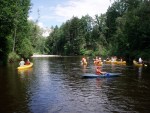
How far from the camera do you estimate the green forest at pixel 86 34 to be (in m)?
51.5

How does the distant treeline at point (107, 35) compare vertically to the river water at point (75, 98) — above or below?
above

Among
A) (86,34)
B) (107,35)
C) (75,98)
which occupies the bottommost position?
(75,98)

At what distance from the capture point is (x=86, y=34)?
137875mm

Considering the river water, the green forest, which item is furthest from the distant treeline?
the river water

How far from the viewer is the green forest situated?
51.5 m

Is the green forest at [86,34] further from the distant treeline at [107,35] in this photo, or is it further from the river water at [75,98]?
the river water at [75,98]

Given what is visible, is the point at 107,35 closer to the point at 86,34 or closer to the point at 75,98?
the point at 86,34

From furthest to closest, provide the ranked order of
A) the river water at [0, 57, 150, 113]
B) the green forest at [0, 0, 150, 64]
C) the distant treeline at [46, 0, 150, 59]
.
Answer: the distant treeline at [46, 0, 150, 59]
the green forest at [0, 0, 150, 64]
the river water at [0, 57, 150, 113]

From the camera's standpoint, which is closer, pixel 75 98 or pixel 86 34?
pixel 75 98

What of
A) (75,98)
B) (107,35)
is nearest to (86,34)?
(107,35)

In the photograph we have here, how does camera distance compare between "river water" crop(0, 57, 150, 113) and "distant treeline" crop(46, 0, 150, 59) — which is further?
"distant treeline" crop(46, 0, 150, 59)

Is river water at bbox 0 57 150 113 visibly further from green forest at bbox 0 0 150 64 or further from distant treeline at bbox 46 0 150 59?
distant treeline at bbox 46 0 150 59

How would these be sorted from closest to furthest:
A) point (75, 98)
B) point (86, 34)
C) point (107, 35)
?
point (75, 98) < point (107, 35) < point (86, 34)

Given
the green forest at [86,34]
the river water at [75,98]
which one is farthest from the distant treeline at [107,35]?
the river water at [75,98]
